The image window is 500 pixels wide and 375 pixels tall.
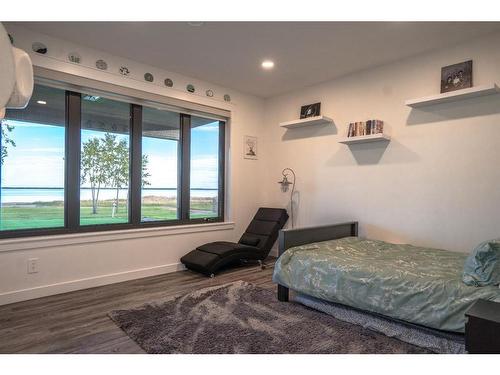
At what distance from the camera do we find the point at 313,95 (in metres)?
4.49

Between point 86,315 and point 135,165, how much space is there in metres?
1.81

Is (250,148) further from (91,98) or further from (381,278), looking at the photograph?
(381,278)

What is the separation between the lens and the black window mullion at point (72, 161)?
3.35 meters

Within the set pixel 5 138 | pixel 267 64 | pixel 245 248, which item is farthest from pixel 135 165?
pixel 267 64

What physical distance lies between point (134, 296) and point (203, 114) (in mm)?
2525

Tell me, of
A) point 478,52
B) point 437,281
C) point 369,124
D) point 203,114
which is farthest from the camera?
point 203,114

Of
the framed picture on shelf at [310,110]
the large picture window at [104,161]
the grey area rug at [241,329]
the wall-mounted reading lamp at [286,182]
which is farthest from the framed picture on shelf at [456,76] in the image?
the large picture window at [104,161]

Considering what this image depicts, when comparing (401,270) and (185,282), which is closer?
(401,270)

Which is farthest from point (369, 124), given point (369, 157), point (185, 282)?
point (185, 282)

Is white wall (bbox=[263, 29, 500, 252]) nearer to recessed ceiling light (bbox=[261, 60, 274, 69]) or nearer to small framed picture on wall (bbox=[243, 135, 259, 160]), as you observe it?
small framed picture on wall (bbox=[243, 135, 259, 160])

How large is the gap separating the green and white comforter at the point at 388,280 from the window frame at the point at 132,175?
1.89 metres

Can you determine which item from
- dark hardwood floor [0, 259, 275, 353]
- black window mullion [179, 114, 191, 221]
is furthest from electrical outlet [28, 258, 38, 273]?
black window mullion [179, 114, 191, 221]

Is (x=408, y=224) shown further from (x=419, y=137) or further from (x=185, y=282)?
(x=185, y=282)

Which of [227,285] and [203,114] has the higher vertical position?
[203,114]
